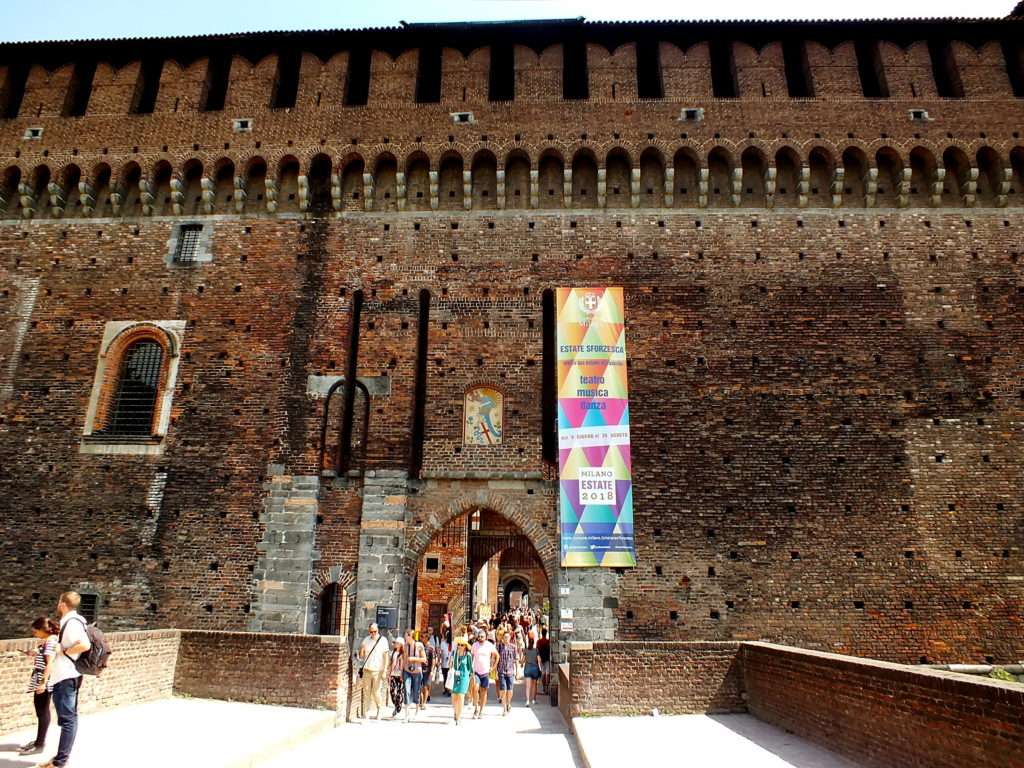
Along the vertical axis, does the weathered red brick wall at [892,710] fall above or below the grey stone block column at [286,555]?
below

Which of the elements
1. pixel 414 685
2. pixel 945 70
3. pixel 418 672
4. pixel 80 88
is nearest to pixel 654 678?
pixel 418 672

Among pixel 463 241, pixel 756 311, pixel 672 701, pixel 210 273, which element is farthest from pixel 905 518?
pixel 210 273

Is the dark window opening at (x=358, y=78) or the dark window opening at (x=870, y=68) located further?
the dark window opening at (x=358, y=78)

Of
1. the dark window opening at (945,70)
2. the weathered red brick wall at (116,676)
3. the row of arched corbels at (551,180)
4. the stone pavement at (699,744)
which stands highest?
the dark window opening at (945,70)

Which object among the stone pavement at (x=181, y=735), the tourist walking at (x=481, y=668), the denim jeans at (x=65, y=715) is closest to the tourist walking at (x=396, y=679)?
the tourist walking at (x=481, y=668)

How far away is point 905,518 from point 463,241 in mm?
9994

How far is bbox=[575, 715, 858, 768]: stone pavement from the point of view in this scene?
6605 mm

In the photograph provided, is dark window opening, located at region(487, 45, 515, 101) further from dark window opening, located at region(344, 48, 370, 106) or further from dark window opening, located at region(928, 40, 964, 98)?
dark window opening, located at region(928, 40, 964, 98)

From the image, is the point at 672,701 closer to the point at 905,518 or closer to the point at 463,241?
the point at 905,518

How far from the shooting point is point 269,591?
39.5 ft

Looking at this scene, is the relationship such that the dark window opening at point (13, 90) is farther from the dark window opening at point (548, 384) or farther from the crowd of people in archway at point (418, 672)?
the crowd of people in archway at point (418, 672)

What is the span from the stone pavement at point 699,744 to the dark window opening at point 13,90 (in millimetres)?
18416

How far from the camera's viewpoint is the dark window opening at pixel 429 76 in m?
15.9

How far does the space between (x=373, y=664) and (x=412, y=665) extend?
0.91 m
